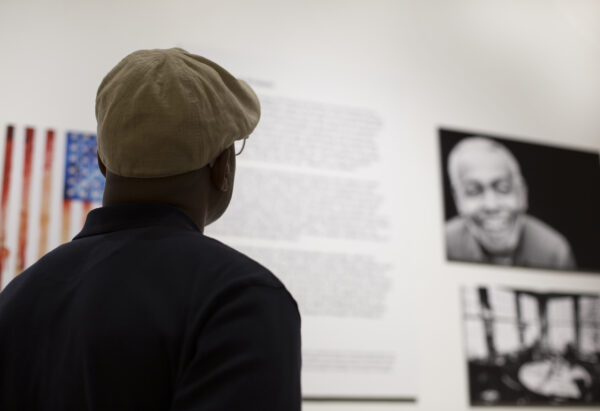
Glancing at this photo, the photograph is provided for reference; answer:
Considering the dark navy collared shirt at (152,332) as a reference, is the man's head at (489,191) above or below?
above

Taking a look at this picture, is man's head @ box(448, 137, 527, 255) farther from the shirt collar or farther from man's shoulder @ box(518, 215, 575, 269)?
the shirt collar

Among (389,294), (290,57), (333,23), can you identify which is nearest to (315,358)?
(389,294)

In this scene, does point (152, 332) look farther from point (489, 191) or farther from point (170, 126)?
point (489, 191)

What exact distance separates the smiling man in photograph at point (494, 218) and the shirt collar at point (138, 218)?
222cm

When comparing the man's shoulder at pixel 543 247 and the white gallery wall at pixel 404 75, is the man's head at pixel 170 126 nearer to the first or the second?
the white gallery wall at pixel 404 75

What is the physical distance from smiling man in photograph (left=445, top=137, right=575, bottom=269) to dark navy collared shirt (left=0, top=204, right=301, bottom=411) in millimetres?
2284

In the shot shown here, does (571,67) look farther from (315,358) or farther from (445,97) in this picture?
(315,358)

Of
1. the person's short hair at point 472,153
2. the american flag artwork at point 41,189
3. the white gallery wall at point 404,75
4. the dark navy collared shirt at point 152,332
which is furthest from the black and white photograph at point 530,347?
the dark navy collared shirt at point 152,332

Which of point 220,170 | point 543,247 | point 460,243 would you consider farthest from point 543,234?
point 220,170

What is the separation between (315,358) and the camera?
265cm

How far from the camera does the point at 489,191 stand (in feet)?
10.3

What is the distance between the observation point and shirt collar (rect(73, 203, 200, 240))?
89 centimetres

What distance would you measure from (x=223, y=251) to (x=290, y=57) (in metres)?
2.21

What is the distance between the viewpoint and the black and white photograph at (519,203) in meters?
3.05
